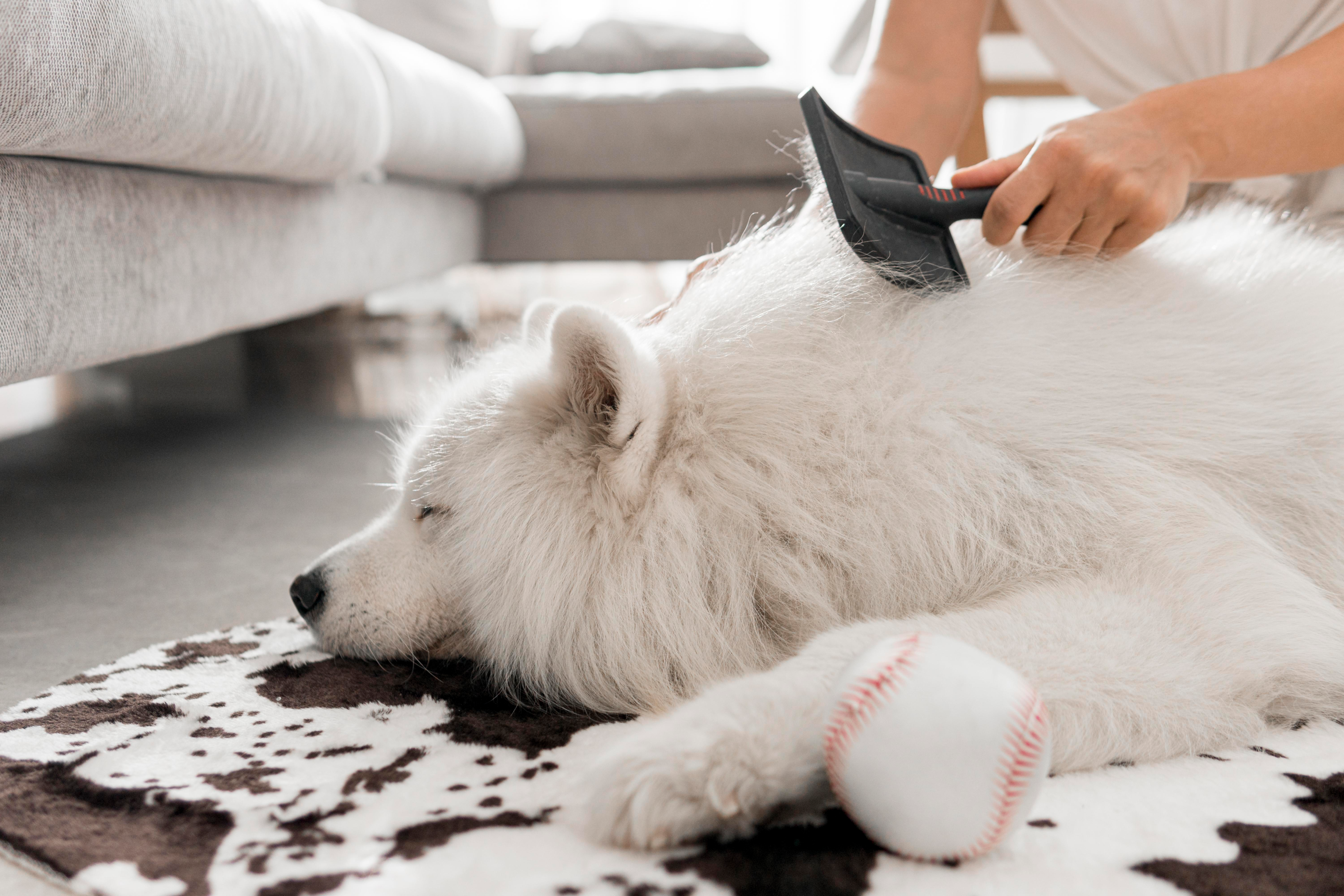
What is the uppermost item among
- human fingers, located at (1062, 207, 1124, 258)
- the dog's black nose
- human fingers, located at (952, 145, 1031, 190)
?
human fingers, located at (952, 145, 1031, 190)

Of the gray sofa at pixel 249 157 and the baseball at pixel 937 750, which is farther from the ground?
the gray sofa at pixel 249 157

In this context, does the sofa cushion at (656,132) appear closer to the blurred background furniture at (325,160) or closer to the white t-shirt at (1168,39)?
the blurred background furniture at (325,160)

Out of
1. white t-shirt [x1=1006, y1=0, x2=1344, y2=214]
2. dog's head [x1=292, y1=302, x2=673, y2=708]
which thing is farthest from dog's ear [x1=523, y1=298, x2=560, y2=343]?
white t-shirt [x1=1006, y1=0, x2=1344, y2=214]

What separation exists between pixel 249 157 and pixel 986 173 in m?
1.25

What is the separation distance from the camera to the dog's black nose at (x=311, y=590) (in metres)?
1.17

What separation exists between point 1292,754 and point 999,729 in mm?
440

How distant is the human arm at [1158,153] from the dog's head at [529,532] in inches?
20.2

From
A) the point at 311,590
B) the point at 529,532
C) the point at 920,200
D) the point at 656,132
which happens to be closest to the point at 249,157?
the point at 311,590

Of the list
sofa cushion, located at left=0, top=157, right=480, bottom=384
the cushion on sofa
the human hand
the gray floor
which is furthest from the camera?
the cushion on sofa

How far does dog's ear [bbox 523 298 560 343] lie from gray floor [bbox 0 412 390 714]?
1.87 feet

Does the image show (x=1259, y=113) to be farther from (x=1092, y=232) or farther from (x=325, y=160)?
(x=325, y=160)

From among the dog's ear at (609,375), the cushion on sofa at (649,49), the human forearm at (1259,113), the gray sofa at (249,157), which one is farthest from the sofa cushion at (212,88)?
the cushion on sofa at (649,49)

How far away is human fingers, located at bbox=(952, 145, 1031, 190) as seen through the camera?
3.94 feet

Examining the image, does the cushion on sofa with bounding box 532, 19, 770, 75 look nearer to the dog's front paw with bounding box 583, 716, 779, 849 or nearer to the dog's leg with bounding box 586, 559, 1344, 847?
the dog's leg with bounding box 586, 559, 1344, 847
